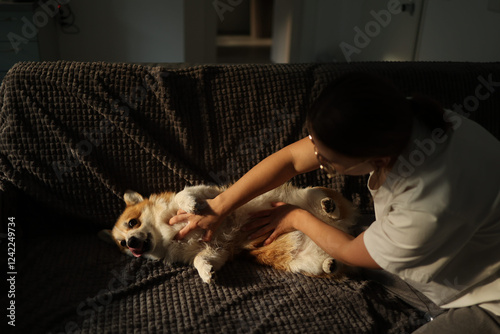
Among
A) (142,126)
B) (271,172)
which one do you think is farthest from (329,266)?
(142,126)

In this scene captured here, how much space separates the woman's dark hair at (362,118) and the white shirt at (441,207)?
0.08m

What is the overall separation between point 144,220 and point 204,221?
12.4 inches

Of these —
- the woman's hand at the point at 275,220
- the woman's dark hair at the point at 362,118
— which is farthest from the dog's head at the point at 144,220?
the woman's dark hair at the point at 362,118

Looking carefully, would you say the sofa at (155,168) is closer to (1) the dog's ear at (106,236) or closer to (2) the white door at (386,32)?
(1) the dog's ear at (106,236)

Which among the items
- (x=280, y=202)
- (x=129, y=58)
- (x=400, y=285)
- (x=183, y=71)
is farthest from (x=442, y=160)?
(x=129, y=58)

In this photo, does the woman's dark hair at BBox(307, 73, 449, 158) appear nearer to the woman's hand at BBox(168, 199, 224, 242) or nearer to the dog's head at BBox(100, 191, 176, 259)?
the woman's hand at BBox(168, 199, 224, 242)

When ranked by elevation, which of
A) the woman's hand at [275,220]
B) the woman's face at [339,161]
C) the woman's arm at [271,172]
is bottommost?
the woman's hand at [275,220]

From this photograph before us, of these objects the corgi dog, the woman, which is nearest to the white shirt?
the woman

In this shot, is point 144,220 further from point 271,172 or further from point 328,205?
point 328,205

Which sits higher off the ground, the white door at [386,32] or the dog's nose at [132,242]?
the white door at [386,32]

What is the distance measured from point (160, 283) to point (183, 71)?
85 cm

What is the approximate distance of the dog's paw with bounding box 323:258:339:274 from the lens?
1.46 meters

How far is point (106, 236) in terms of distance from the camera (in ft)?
5.49

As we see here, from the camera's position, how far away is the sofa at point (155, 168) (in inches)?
53.6
